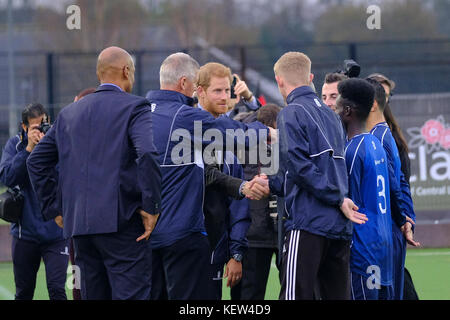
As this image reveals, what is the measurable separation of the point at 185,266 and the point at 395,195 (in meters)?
1.75

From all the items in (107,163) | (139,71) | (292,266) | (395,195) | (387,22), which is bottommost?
(292,266)

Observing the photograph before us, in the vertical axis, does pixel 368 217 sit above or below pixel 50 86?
below

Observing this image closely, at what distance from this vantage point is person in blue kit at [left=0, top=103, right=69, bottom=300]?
8227 millimetres

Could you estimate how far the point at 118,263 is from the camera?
19.0ft

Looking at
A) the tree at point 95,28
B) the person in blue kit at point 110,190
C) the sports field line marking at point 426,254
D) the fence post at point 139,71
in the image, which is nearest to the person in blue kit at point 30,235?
the person in blue kit at point 110,190

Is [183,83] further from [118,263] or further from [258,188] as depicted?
[118,263]

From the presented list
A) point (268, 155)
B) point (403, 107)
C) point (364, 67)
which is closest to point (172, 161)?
point (268, 155)

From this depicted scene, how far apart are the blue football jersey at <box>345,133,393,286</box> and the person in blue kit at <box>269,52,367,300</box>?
0.28 m

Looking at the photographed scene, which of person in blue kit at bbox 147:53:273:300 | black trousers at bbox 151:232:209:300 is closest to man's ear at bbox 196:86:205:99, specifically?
person in blue kit at bbox 147:53:273:300

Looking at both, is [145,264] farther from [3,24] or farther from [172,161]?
[3,24]

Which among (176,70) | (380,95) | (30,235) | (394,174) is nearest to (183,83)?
(176,70)

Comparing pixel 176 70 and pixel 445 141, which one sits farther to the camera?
pixel 445 141

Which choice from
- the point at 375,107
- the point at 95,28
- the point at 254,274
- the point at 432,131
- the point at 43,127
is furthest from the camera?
the point at 95,28

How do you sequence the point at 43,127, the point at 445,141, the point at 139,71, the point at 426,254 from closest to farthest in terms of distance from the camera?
the point at 43,127 → the point at 426,254 → the point at 445,141 → the point at 139,71
